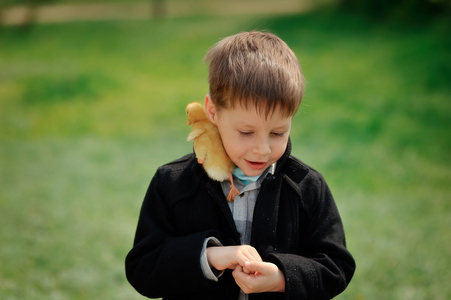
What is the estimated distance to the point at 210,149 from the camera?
2271 mm

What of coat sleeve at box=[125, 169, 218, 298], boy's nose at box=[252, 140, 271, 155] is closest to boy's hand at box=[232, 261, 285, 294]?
coat sleeve at box=[125, 169, 218, 298]

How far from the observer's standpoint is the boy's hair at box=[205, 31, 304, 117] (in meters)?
2.09

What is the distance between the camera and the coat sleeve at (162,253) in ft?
7.14

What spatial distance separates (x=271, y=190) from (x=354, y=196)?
4.02 metres

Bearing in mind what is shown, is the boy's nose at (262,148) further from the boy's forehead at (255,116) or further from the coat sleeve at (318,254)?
the coat sleeve at (318,254)

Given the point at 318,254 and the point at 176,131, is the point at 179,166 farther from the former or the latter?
the point at 176,131

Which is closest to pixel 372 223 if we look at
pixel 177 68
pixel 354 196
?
pixel 354 196

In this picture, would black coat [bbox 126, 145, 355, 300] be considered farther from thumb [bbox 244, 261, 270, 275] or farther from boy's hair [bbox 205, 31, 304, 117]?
boy's hair [bbox 205, 31, 304, 117]

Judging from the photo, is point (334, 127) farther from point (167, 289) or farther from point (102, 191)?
point (167, 289)

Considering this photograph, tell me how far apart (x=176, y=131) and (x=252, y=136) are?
6.53 metres

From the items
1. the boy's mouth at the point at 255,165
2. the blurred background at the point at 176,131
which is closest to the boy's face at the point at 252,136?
the boy's mouth at the point at 255,165

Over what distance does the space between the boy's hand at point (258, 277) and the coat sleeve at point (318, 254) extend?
0.04 m

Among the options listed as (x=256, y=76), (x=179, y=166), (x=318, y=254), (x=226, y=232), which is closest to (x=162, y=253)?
(x=226, y=232)

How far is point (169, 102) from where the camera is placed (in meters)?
9.98
